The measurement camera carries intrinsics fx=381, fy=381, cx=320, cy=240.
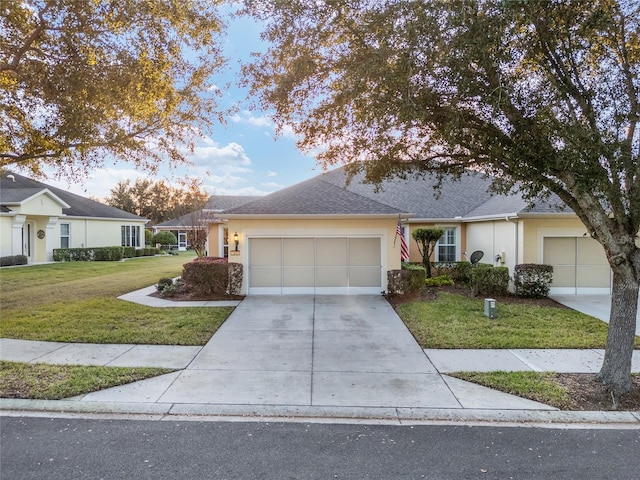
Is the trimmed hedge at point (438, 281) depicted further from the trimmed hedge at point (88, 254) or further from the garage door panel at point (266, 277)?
the trimmed hedge at point (88, 254)

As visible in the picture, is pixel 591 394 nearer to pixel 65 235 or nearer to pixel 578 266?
pixel 578 266

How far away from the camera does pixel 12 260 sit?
Answer: 20.9 m

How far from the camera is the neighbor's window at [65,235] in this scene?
82.3ft

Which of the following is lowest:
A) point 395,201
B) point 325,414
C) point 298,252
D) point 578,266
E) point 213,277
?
point 325,414

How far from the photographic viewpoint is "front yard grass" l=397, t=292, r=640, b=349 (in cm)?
761

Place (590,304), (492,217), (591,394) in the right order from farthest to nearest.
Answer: (492,217) < (590,304) < (591,394)

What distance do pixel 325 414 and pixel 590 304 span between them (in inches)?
410

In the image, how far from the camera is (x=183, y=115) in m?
10.2

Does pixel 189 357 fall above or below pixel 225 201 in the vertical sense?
below

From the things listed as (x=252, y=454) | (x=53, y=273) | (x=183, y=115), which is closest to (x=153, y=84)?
(x=183, y=115)

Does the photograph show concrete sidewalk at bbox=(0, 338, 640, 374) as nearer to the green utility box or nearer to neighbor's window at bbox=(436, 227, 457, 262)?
the green utility box

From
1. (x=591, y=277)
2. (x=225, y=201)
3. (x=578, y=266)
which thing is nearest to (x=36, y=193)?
(x=225, y=201)

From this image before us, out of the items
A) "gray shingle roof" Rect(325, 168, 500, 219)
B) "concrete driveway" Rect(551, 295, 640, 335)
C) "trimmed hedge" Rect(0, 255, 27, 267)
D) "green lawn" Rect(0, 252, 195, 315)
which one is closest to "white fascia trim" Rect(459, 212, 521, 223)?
"gray shingle roof" Rect(325, 168, 500, 219)

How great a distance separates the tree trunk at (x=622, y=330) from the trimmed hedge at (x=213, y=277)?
9935 millimetres
